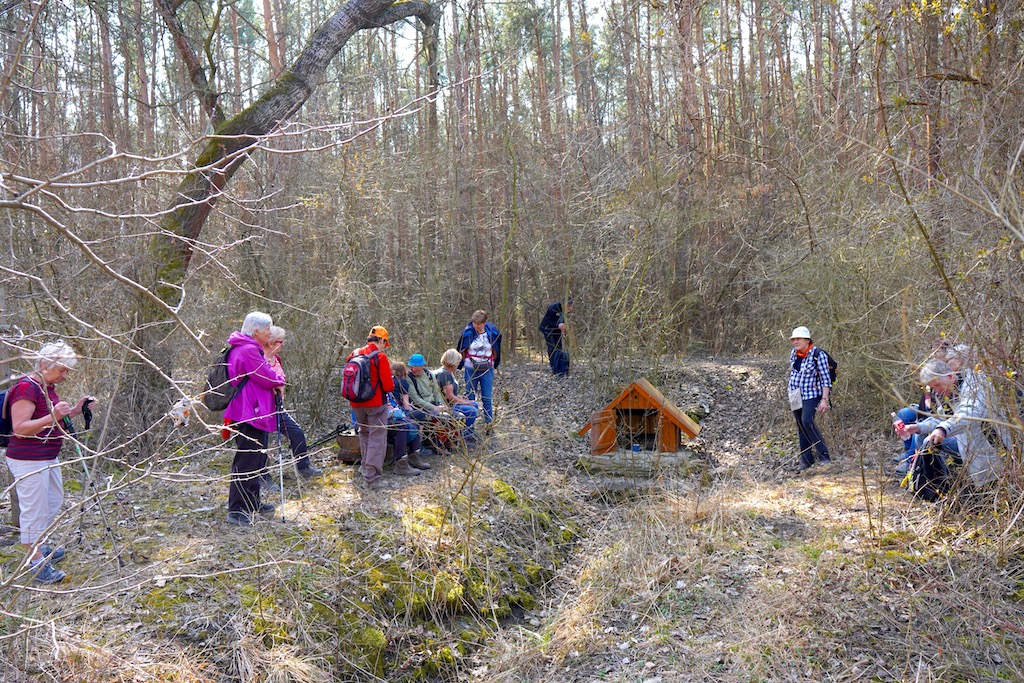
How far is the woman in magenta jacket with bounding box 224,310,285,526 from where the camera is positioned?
639 centimetres

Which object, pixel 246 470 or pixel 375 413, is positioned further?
pixel 375 413

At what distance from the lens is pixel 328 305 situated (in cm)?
1066

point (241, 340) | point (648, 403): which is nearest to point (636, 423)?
point (648, 403)

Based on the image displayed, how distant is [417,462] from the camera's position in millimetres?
8695

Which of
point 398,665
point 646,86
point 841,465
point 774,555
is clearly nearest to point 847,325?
point 841,465

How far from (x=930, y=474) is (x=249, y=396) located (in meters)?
5.48

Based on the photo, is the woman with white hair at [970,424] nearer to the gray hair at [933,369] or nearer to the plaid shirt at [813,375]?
the gray hair at [933,369]

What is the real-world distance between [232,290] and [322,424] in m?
2.81

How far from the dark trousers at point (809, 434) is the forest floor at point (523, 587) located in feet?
1.88

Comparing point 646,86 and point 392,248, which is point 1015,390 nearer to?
point 392,248

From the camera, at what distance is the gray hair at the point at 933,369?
5608 mm

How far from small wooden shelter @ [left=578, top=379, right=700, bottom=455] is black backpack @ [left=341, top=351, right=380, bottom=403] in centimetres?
331

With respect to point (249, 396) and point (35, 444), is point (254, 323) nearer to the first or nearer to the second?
point (249, 396)

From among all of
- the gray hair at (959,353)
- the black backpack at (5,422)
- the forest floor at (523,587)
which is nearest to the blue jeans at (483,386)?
the forest floor at (523,587)
